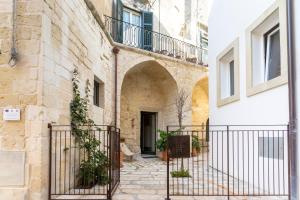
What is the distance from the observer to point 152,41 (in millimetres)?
12492

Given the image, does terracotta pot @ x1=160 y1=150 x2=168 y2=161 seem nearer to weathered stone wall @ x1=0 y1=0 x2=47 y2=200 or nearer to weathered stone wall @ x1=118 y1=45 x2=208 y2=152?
weathered stone wall @ x1=118 y1=45 x2=208 y2=152

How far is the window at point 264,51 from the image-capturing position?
5.20 m

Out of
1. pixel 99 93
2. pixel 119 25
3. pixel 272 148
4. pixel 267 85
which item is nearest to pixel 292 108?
pixel 267 85

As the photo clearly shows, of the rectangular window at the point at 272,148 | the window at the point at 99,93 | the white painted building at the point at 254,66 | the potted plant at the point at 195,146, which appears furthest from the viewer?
the potted plant at the point at 195,146

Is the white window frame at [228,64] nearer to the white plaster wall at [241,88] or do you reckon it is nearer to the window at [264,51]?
the white plaster wall at [241,88]

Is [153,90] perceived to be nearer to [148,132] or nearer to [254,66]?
[148,132]

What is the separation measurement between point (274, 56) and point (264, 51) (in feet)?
1.32

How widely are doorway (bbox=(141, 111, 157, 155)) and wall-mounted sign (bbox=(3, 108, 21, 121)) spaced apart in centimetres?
938

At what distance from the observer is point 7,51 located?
4.26 metres

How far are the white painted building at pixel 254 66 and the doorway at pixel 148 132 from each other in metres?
5.75

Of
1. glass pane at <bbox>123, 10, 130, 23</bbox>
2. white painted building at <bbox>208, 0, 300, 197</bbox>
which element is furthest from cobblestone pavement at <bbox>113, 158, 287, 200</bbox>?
glass pane at <bbox>123, 10, 130, 23</bbox>

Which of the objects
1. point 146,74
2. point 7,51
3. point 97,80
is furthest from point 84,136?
point 146,74

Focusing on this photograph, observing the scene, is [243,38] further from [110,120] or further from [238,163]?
[110,120]

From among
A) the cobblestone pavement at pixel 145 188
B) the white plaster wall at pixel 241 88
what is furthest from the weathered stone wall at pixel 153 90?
the cobblestone pavement at pixel 145 188
